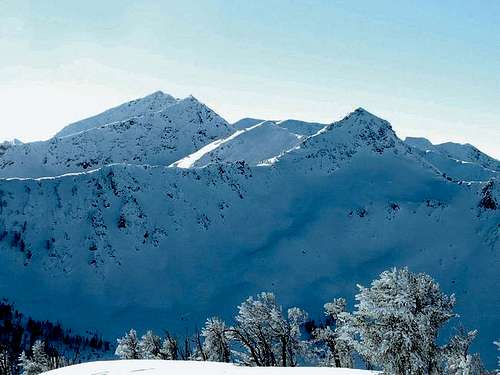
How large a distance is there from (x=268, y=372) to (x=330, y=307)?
5655 cm

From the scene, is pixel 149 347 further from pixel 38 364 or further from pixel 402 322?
pixel 402 322

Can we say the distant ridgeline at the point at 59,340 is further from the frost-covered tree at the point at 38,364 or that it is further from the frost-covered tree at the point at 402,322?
the frost-covered tree at the point at 402,322

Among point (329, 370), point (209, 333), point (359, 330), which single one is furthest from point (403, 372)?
point (209, 333)

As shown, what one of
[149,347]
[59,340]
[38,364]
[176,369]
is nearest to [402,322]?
[176,369]

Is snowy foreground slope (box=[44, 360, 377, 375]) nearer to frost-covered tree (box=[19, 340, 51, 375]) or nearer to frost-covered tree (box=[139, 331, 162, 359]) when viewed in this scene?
frost-covered tree (box=[19, 340, 51, 375])

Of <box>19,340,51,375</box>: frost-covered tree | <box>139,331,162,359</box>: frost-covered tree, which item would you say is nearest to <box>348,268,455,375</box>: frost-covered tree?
<box>19,340,51,375</box>: frost-covered tree

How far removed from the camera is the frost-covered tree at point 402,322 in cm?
2103

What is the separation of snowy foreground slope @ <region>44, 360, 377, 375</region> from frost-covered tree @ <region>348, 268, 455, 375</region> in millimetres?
3308

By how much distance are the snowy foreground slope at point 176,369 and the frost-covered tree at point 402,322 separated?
3.31m

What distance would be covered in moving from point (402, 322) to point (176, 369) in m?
9.58

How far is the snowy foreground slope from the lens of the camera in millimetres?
16141

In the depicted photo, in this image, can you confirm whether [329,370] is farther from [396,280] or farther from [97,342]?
[97,342]

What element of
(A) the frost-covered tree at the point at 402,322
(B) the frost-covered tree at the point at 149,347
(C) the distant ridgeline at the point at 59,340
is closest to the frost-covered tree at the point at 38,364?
(B) the frost-covered tree at the point at 149,347

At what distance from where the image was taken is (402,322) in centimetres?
2125
